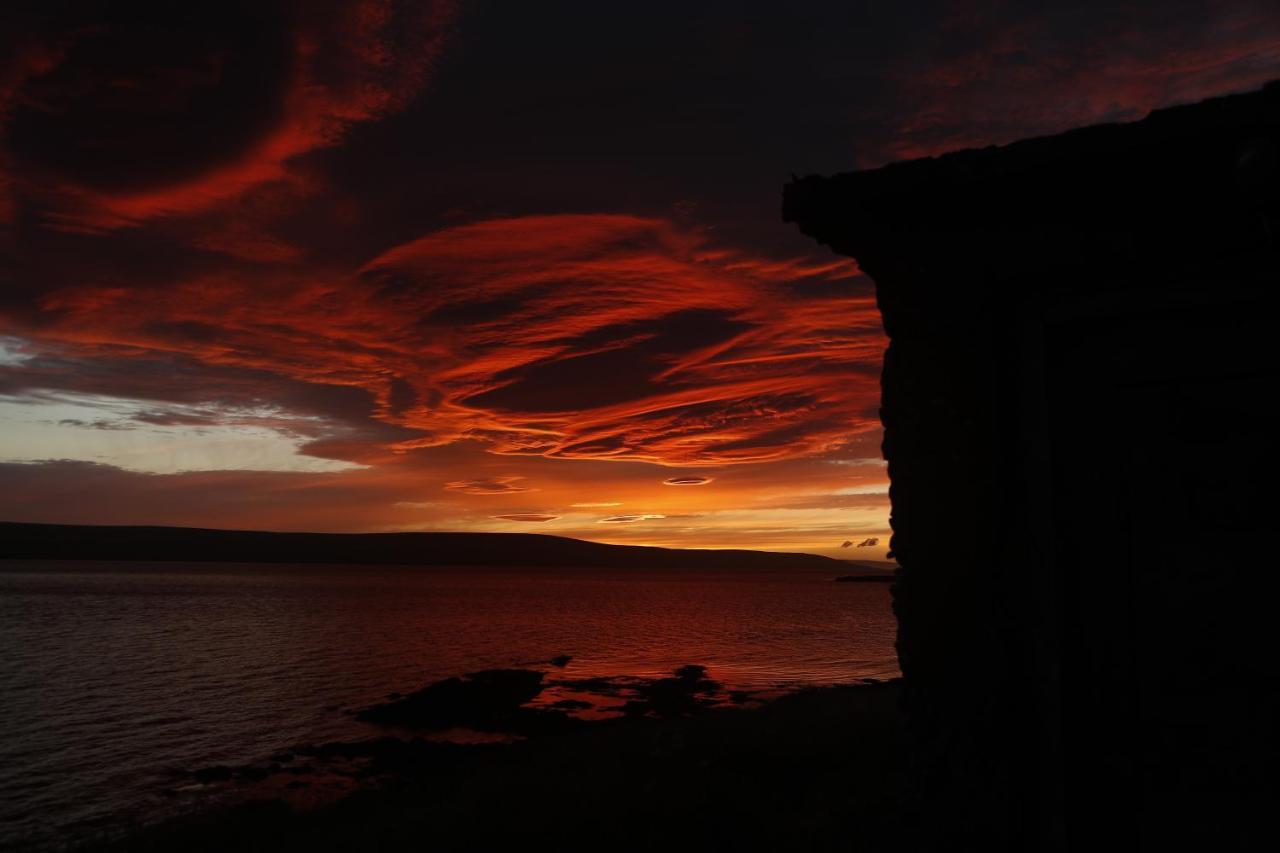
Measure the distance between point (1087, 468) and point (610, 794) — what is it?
9.89 meters

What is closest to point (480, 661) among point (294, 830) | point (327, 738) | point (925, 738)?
point (327, 738)

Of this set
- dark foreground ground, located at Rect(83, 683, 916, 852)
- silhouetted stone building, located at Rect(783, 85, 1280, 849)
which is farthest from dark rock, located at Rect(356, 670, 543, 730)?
silhouetted stone building, located at Rect(783, 85, 1280, 849)

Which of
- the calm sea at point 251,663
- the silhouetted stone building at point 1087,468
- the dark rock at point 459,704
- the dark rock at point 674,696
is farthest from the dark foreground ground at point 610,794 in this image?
the dark rock at point 674,696

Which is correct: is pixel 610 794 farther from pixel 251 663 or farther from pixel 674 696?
pixel 251 663

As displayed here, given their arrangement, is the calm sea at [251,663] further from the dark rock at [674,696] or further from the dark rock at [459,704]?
the dark rock at [674,696]

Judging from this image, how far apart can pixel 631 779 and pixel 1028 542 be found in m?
10.4

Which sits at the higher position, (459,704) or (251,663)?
(459,704)

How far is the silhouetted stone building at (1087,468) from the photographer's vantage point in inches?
155

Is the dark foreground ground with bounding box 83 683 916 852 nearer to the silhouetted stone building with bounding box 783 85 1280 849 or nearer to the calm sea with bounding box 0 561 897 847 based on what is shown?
the silhouetted stone building with bounding box 783 85 1280 849

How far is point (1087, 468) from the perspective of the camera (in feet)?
14.2

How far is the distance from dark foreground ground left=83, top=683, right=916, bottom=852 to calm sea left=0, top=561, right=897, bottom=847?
3.16 metres

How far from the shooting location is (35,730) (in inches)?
983

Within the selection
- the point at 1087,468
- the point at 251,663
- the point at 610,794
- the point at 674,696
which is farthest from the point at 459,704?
the point at 1087,468

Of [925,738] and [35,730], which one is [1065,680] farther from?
[35,730]
